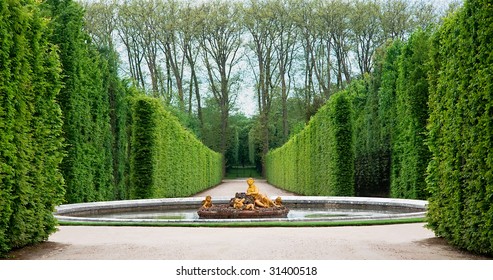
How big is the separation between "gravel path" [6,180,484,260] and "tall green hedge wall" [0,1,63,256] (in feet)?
1.49

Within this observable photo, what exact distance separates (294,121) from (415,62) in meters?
44.5

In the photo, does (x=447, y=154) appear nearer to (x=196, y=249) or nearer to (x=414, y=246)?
(x=414, y=246)

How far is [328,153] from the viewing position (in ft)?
77.7

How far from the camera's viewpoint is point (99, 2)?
51.0m

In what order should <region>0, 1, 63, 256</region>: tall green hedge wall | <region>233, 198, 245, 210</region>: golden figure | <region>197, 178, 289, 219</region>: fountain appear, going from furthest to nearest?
<region>233, 198, 245, 210</region>: golden figure < <region>197, 178, 289, 219</region>: fountain < <region>0, 1, 63, 256</region>: tall green hedge wall

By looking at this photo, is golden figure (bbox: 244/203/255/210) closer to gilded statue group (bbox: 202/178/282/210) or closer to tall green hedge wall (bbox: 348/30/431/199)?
gilded statue group (bbox: 202/178/282/210)

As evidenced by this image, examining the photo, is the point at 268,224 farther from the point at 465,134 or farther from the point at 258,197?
the point at 465,134

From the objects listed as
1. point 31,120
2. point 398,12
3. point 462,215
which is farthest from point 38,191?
point 398,12

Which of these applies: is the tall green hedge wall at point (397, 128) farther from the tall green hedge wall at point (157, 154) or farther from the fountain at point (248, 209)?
the tall green hedge wall at point (157, 154)

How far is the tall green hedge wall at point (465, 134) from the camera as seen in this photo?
24.3ft

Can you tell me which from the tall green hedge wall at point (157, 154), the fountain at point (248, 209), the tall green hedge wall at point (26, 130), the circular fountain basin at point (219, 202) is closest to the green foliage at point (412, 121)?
the circular fountain basin at point (219, 202)

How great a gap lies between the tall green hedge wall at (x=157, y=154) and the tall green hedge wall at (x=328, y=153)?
6.29 m

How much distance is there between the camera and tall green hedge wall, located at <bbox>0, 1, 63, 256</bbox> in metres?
7.97

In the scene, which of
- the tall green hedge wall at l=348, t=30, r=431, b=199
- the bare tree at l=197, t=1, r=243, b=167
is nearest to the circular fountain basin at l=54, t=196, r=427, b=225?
the tall green hedge wall at l=348, t=30, r=431, b=199
